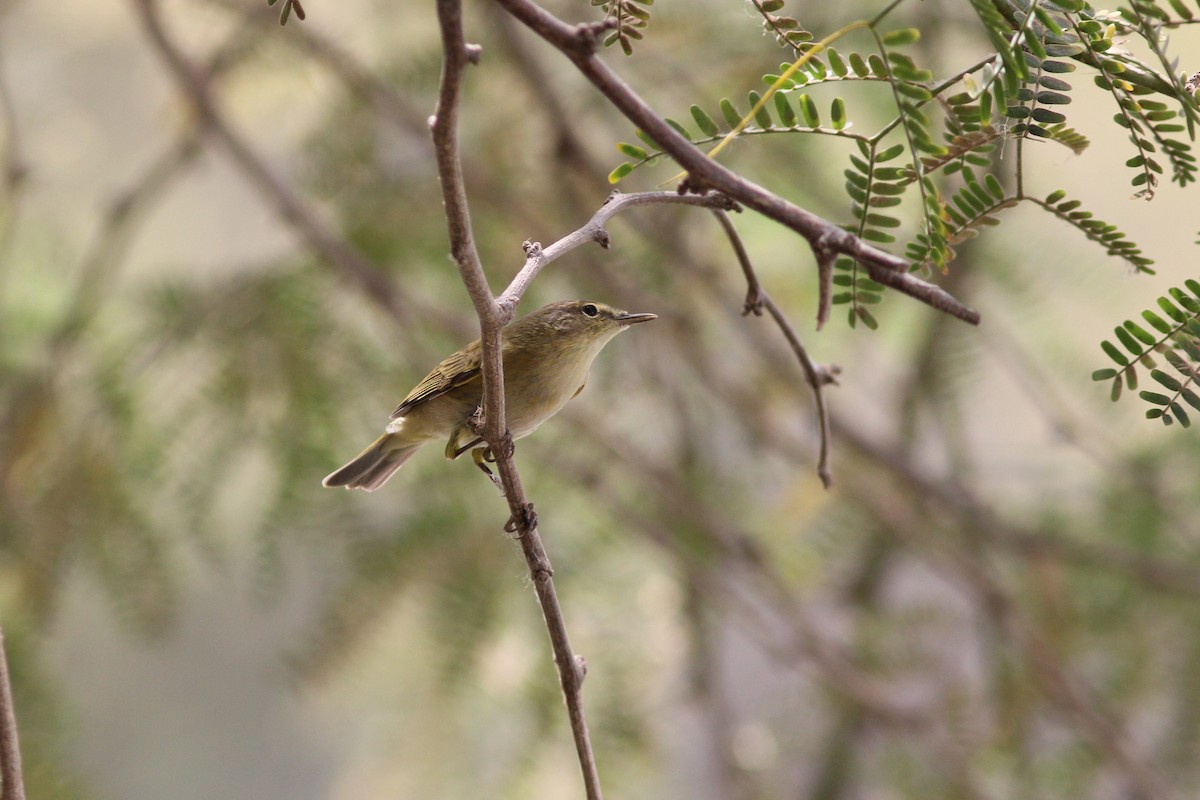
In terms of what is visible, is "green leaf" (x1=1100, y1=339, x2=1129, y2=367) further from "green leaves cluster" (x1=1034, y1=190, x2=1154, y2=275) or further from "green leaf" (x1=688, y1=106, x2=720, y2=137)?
"green leaf" (x1=688, y1=106, x2=720, y2=137)

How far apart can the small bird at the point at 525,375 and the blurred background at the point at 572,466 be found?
45 cm

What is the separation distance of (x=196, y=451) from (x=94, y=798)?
0.50 meters

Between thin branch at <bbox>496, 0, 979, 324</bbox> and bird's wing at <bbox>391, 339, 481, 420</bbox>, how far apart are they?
1.84 feet

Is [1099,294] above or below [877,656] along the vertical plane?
above

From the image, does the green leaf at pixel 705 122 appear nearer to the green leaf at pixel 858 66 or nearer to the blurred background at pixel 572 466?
the green leaf at pixel 858 66

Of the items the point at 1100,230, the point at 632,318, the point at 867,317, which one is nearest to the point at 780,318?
the point at 867,317

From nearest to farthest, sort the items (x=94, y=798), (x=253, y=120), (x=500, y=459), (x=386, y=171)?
(x=500, y=459)
(x=94, y=798)
(x=386, y=171)
(x=253, y=120)

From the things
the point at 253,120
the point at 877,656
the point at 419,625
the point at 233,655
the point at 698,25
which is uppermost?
the point at 253,120

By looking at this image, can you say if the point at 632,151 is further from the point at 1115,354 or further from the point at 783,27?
the point at 1115,354

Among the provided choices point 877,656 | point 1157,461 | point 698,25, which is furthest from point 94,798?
point 1157,461

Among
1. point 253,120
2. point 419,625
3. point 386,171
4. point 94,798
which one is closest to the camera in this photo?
point 94,798

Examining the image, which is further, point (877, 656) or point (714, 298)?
point (877, 656)

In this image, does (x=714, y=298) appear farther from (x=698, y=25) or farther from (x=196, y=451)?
(x=196, y=451)

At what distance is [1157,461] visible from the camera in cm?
199
